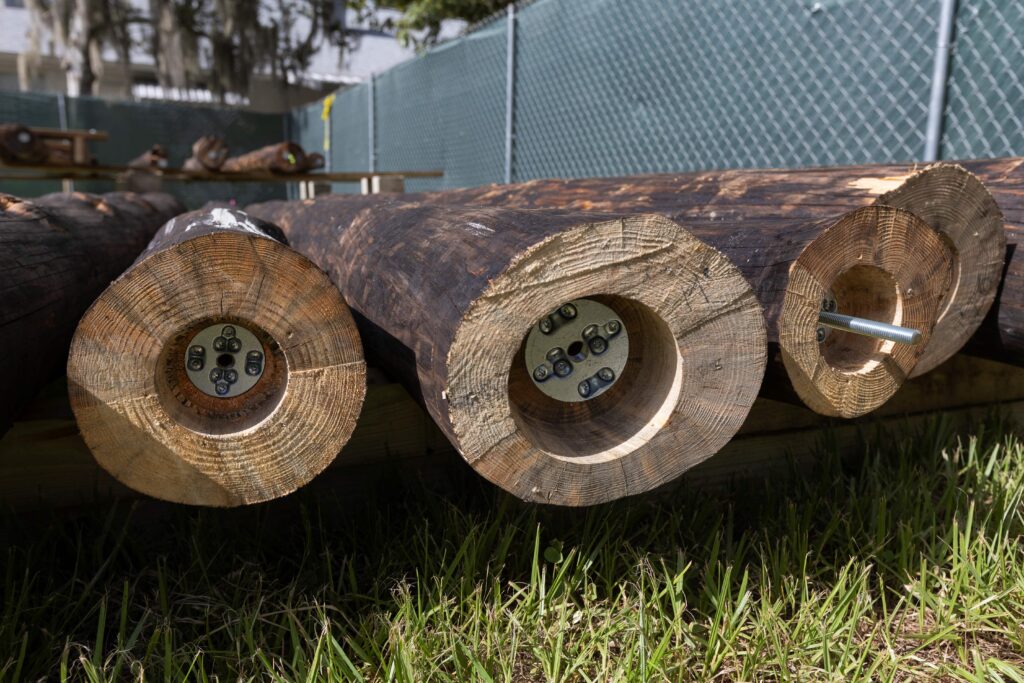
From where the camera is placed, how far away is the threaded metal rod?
1.77m

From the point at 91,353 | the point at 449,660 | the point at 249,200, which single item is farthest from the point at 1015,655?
the point at 249,200

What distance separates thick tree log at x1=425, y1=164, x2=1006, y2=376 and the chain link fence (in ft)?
5.07

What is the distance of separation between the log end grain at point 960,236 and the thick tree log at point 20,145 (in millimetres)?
7876

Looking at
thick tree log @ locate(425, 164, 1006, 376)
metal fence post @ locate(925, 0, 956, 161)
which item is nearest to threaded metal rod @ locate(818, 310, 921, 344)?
thick tree log @ locate(425, 164, 1006, 376)

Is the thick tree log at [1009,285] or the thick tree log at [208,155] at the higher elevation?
the thick tree log at [208,155]

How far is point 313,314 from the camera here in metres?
1.60

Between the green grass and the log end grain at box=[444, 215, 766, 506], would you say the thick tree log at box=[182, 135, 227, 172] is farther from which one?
the log end grain at box=[444, 215, 766, 506]

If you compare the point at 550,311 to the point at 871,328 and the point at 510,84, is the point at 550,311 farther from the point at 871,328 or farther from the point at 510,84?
the point at 510,84

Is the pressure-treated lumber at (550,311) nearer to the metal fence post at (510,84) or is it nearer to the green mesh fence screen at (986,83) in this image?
the green mesh fence screen at (986,83)

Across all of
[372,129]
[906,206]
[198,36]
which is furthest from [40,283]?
[198,36]

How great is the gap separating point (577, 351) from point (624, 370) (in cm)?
12

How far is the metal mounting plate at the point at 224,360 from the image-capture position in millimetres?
1699

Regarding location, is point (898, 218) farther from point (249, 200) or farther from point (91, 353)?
point (249, 200)

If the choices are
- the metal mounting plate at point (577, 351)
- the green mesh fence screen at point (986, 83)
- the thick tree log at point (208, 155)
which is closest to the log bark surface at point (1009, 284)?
the green mesh fence screen at point (986, 83)
